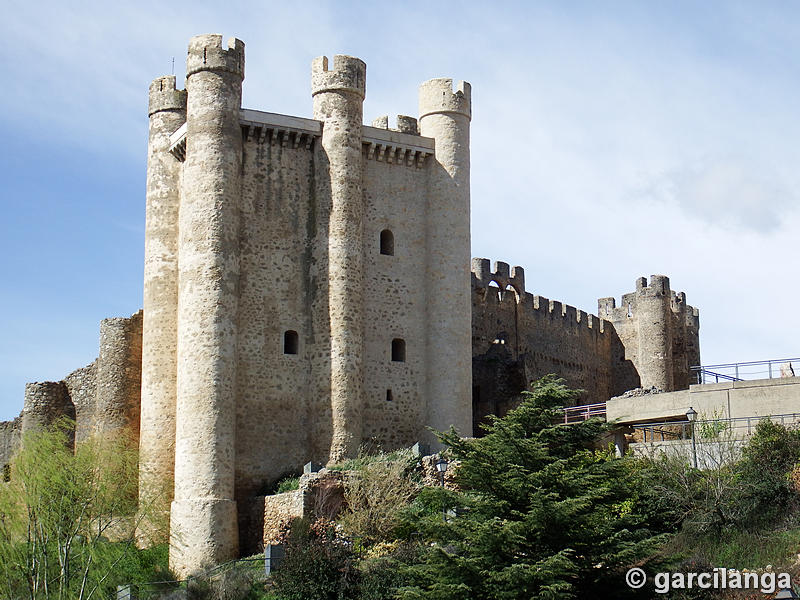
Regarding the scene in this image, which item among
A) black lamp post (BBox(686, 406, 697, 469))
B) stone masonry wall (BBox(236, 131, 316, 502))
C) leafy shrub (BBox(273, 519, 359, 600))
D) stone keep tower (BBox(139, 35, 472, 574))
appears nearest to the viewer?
leafy shrub (BBox(273, 519, 359, 600))

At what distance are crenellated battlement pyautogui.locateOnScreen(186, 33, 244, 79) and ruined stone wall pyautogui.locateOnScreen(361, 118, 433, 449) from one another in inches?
169

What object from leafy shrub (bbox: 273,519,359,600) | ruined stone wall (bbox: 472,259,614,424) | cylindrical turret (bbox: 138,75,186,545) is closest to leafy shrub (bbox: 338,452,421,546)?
leafy shrub (bbox: 273,519,359,600)

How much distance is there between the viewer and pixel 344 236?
3406 cm

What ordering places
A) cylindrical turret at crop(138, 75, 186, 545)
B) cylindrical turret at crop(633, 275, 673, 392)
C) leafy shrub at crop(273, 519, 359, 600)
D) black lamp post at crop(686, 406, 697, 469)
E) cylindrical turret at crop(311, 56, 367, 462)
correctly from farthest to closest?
cylindrical turret at crop(633, 275, 673, 392), cylindrical turret at crop(138, 75, 186, 545), cylindrical turret at crop(311, 56, 367, 462), black lamp post at crop(686, 406, 697, 469), leafy shrub at crop(273, 519, 359, 600)

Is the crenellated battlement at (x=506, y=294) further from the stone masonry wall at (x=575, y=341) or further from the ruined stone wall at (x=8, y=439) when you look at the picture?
the ruined stone wall at (x=8, y=439)

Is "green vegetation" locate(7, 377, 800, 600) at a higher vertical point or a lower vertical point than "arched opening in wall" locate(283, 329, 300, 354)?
lower

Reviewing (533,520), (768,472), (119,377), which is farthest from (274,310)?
(768,472)

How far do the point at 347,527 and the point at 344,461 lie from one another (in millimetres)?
4140

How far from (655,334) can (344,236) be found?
22102mm

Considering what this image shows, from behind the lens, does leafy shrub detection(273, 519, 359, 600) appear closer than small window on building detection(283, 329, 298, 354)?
Yes

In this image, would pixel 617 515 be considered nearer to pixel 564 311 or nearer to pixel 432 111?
pixel 432 111

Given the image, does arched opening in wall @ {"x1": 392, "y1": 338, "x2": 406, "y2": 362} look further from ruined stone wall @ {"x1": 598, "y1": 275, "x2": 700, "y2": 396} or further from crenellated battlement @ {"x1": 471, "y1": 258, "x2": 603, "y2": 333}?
ruined stone wall @ {"x1": 598, "y1": 275, "x2": 700, "y2": 396}

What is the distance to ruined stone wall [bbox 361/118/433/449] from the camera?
3422 cm

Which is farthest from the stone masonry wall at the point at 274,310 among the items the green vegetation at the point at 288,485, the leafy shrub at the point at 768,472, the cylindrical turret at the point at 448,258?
the leafy shrub at the point at 768,472
